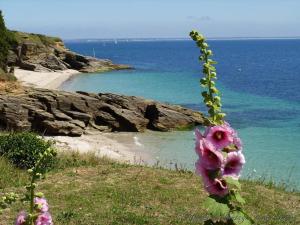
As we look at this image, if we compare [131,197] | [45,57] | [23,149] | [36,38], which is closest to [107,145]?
[23,149]

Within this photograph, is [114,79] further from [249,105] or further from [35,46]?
[249,105]

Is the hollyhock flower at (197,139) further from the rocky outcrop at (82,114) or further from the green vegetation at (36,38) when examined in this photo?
the green vegetation at (36,38)

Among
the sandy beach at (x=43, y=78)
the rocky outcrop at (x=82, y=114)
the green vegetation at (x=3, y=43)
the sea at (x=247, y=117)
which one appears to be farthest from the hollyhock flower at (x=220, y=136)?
the sandy beach at (x=43, y=78)

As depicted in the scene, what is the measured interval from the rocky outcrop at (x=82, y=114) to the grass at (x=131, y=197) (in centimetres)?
1546

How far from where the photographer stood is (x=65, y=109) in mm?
33562

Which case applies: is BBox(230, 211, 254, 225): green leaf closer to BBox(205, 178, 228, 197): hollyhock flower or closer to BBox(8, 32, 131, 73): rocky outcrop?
BBox(205, 178, 228, 197): hollyhock flower

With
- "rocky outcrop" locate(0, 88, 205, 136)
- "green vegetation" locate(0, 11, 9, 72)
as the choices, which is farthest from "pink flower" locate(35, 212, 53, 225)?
"green vegetation" locate(0, 11, 9, 72)

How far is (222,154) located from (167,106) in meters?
35.4

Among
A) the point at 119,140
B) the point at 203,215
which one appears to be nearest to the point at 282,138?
the point at 119,140

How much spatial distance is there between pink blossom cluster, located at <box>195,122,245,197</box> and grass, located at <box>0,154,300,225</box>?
270 inches

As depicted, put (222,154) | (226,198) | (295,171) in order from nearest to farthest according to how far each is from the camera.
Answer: (222,154), (226,198), (295,171)

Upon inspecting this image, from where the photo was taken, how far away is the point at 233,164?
3582 millimetres

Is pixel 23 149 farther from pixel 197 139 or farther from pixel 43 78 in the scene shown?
pixel 43 78

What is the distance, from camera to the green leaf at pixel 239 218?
387 centimetres
